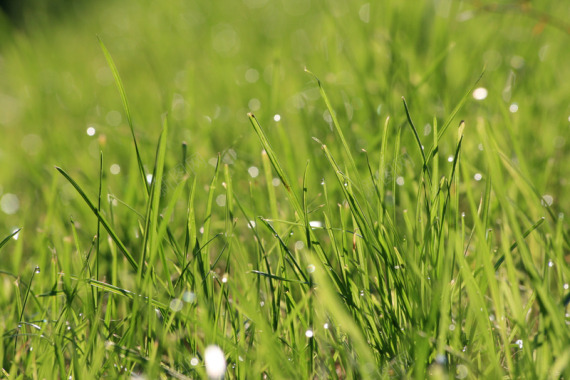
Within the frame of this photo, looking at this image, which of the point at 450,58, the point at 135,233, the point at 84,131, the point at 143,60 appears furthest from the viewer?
the point at 143,60

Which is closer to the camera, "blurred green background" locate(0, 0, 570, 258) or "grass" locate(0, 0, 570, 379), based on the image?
"grass" locate(0, 0, 570, 379)

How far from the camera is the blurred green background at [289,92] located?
1.27 metres

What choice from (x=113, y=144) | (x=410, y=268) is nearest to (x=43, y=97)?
(x=113, y=144)

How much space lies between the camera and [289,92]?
176cm

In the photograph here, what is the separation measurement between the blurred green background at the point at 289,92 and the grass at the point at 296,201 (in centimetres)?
1

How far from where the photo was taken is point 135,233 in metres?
1.12

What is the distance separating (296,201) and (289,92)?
3.47 feet

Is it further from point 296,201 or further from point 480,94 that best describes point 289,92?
point 296,201

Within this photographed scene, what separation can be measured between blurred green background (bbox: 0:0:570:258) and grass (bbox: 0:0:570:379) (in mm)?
10

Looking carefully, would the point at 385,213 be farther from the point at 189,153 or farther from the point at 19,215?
the point at 19,215

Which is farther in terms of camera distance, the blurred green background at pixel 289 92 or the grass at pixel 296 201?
the blurred green background at pixel 289 92

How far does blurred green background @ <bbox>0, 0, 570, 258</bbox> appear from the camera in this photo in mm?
1267

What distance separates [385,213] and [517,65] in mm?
1093

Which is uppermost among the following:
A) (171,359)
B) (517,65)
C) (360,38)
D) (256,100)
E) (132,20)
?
(132,20)
